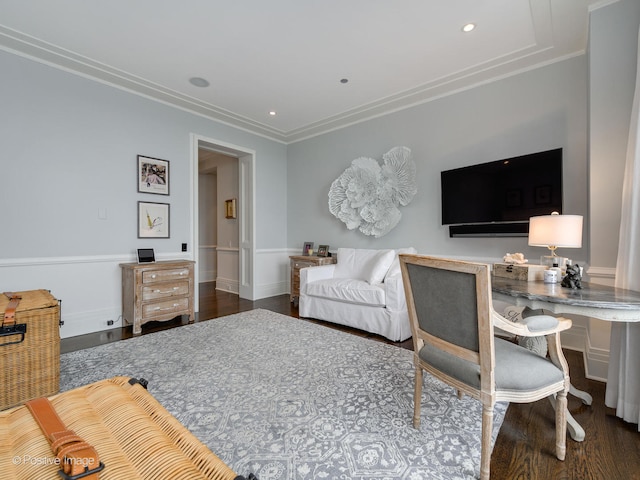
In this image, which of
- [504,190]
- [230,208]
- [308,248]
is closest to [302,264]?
[308,248]

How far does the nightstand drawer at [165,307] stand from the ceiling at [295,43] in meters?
2.62

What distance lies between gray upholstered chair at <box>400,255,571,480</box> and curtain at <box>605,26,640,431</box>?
65 cm

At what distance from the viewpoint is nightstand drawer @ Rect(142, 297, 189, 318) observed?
3.33m

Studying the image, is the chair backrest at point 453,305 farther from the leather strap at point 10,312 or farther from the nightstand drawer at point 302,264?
the nightstand drawer at point 302,264

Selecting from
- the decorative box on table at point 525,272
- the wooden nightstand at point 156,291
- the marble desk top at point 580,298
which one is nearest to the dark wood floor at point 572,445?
the marble desk top at point 580,298

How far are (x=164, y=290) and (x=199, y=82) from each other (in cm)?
252

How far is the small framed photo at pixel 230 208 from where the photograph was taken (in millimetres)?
5641

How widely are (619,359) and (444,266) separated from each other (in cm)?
146

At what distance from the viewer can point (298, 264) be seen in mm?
4688

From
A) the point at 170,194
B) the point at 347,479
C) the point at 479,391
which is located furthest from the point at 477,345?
the point at 170,194

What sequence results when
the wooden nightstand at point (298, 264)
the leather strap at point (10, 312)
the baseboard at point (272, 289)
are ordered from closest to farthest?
the leather strap at point (10, 312)
the wooden nightstand at point (298, 264)
the baseboard at point (272, 289)

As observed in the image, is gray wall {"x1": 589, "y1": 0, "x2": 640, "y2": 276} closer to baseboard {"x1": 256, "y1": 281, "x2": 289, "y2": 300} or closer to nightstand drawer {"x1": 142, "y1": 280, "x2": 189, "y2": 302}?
nightstand drawer {"x1": 142, "y1": 280, "x2": 189, "y2": 302}

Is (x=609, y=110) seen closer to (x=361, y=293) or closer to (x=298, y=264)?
(x=361, y=293)

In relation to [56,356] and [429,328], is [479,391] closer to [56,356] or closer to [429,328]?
[429,328]
